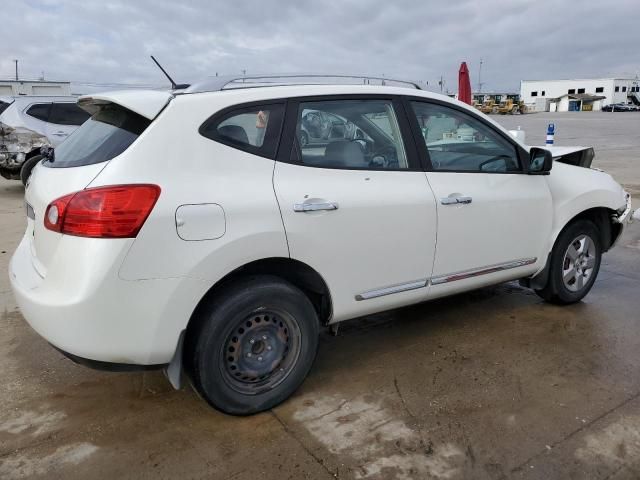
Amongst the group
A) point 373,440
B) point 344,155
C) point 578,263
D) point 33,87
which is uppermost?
point 33,87

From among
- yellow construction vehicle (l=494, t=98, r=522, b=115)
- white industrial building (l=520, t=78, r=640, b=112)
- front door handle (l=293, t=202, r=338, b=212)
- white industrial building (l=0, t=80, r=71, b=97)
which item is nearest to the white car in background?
front door handle (l=293, t=202, r=338, b=212)

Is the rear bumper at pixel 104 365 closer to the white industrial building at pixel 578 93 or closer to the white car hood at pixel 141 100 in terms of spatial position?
the white car hood at pixel 141 100

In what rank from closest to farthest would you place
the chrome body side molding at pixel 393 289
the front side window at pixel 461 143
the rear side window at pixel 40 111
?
the chrome body side molding at pixel 393 289
the front side window at pixel 461 143
the rear side window at pixel 40 111

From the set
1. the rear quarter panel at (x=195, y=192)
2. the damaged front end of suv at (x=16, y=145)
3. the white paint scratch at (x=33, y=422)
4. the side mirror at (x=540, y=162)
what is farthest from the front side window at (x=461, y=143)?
the damaged front end of suv at (x=16, y=145)

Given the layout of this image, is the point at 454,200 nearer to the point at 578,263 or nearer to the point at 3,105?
the point at 578,263

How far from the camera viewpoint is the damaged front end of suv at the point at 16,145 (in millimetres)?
10180

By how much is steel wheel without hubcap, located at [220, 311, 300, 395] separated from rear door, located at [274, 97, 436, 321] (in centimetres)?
33

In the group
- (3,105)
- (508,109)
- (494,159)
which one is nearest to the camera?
(494,159)

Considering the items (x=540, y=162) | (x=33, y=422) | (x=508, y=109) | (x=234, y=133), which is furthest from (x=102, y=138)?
(x=508, y=109)

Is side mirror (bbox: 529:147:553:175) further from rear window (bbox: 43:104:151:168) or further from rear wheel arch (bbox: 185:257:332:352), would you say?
rear window (bbox: 43:104:151:168)

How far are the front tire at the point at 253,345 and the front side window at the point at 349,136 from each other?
75cm

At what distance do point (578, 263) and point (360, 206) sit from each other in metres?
2.43

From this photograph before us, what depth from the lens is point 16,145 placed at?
10.2 meters

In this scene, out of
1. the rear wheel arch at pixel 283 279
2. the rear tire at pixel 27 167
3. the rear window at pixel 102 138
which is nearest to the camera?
the rear window at pixel 102 138
